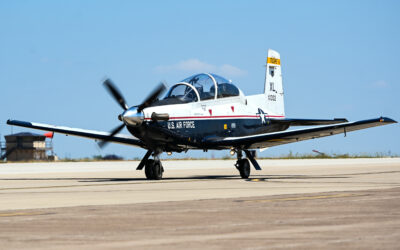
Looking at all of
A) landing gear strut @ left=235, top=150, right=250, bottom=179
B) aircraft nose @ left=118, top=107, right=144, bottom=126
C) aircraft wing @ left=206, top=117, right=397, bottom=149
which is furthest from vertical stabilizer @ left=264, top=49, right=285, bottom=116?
aircraft nose @ left=118, top=107, right=144, bottom=126

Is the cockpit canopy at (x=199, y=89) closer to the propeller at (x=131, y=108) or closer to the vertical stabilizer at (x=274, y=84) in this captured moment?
the propeller at (x=131, y=108)

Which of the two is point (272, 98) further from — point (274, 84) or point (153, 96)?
point (153, 96)

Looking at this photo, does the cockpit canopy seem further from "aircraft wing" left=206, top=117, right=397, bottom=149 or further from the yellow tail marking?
the yellow tail marking

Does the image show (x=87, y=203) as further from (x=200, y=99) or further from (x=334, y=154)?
(x=334, y=154)

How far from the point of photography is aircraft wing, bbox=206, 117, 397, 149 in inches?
982

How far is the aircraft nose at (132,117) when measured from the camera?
2358cm

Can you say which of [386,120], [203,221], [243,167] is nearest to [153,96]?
[243,167]

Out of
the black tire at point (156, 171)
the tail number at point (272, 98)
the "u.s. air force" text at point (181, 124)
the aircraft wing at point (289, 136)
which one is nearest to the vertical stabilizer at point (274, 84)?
the tail number at point (272, 98)

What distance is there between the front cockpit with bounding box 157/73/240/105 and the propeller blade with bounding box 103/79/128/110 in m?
1.39

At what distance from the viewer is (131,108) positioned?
23844 millimetres

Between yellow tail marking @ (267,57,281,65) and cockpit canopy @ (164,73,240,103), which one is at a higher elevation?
yellow tail marking @ (267,57,281,65)

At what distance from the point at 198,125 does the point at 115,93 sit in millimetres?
3467

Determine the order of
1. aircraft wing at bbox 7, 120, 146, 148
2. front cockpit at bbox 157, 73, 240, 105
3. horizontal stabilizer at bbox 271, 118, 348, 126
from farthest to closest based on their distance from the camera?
horizontal stabilizer at bbox 271, 118, 348, 126, aircraft wing at bbox 7, 120, 146, 148, front cockpit at bbox 157, 73, 240, 105

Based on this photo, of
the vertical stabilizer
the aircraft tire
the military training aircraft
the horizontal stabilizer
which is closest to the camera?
the military training aircraft
